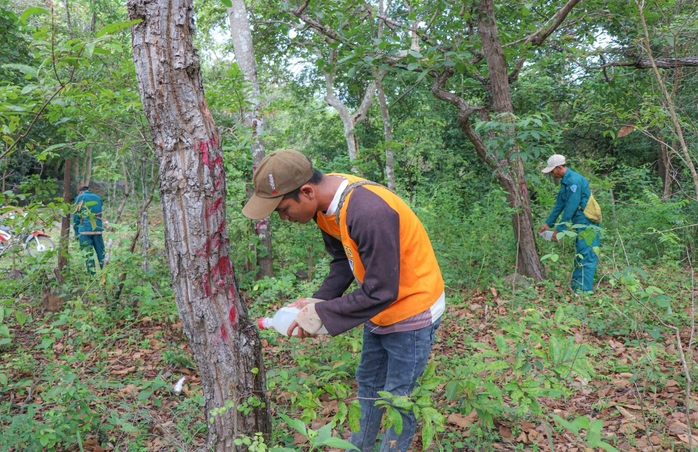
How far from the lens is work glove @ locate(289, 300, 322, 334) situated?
89.0 inches

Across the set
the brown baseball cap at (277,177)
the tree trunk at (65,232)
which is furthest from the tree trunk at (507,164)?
the tree trunk at (65,232)

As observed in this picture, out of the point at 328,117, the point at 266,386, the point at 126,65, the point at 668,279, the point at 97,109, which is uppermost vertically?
the point at 328,117

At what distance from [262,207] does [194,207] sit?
1.12ft

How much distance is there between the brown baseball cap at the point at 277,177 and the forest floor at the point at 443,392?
133cm

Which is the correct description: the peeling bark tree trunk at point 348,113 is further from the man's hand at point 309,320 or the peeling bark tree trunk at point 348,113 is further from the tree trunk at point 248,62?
the man's hand at point 309,320

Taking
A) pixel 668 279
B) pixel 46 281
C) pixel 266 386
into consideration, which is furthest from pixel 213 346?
pixel 668 279

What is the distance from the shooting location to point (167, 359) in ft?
13.4

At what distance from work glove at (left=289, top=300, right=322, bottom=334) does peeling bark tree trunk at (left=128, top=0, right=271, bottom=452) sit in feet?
1.38

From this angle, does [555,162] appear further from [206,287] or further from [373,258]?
[206,287]

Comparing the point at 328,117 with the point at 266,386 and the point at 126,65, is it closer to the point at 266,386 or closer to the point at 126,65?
the point at 126,65

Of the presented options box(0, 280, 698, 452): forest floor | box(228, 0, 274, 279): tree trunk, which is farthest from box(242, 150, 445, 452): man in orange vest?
box(228, 0, 274, 279): tree trunk

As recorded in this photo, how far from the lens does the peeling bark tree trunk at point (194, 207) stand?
2230mm

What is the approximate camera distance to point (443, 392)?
10.6 feet

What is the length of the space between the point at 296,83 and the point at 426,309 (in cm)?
1375
